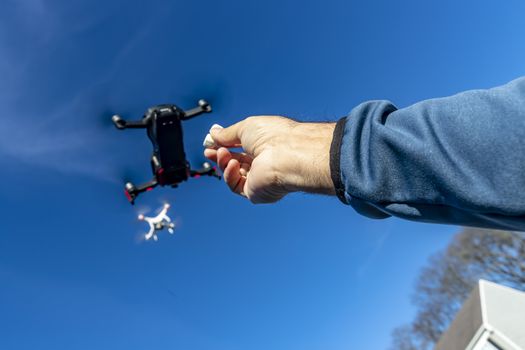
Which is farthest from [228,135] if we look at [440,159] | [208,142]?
[440,159]

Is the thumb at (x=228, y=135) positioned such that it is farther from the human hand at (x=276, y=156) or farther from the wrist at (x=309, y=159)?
the wrist at (x=309, y=159)

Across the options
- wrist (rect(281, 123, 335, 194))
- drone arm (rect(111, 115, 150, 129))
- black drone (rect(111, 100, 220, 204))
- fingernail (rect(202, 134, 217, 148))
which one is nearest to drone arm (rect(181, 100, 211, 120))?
black drone (rect(111, 100, 220, 204))

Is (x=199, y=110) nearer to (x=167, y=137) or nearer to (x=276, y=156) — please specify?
(x=167, y=137)

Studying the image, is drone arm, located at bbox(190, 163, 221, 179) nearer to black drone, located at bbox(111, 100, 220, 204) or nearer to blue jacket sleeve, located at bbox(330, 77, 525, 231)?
black drone, located at bbox(111, 100, 220, 204)

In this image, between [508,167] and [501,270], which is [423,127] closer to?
[508,167]

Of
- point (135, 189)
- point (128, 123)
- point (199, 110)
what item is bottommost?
point (135, 189)

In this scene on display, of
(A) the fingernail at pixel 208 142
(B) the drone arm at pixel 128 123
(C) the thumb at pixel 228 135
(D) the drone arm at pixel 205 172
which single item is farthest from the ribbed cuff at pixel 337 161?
(D) the drone arm at pixel 205 172

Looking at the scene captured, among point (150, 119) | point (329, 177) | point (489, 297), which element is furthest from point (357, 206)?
point (489, 297)
